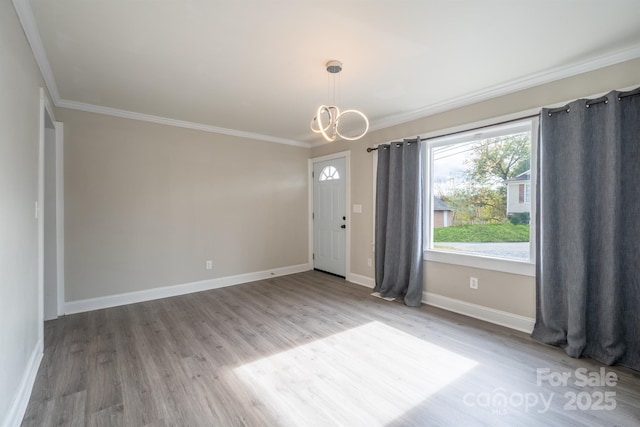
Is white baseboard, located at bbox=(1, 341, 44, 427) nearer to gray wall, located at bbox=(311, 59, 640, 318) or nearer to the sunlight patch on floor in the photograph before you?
the sunlight patch on floor

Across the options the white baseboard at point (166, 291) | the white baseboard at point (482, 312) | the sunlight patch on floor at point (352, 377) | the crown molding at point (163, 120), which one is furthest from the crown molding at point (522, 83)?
the white baseboard at point (166, 291)

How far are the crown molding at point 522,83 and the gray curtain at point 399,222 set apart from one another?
0.37m

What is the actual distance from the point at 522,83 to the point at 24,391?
4.61 m

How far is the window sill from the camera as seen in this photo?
2.85 metres

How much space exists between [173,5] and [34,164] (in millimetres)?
1600

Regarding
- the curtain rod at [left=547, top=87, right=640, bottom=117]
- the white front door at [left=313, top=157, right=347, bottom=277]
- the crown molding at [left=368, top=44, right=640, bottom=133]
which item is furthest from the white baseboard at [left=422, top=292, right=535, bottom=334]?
the crown molding at [left=368, top=44, right=640, bottom=133]

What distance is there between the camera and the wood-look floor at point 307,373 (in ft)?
5.79

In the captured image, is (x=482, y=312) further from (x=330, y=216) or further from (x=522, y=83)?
(x=330, y=216)

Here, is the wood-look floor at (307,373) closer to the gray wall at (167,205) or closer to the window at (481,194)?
the gray wall at (167,205)

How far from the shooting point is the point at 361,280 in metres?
4.58

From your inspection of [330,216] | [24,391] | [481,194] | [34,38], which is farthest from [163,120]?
[481,194]

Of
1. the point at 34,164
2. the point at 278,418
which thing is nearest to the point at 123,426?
the point at 278,418

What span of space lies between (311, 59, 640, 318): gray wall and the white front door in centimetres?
30

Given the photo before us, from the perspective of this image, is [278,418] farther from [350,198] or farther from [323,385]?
[350,198]
